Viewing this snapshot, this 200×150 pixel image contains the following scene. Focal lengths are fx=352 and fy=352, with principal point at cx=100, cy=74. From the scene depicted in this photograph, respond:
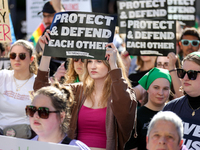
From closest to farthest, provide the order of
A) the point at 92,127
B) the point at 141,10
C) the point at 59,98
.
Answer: the point at 59,98 < the point at 92,127 < the point at 141,10

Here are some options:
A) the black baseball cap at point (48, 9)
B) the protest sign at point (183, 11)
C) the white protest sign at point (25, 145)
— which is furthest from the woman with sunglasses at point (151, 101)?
the black baseball cap at point (48, 9)

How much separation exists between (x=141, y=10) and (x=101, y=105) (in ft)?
9.03

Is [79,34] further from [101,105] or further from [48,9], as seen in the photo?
[48,9]

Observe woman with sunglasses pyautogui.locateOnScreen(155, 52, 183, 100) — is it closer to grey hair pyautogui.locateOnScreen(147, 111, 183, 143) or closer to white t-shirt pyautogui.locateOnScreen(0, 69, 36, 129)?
grey hair pyautogui.locateOnScreen(147, 111, 183, 143)

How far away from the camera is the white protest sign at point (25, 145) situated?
283 centimetres

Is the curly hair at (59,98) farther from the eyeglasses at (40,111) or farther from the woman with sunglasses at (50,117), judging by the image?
the eyeglasses at (40,111)

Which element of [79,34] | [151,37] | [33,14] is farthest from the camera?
[33,14]

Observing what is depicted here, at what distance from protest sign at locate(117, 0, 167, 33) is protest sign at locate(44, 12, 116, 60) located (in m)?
2.12

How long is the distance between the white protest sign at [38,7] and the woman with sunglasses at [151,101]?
3.31 meters

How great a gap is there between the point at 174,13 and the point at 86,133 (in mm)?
3420

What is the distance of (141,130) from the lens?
13.0 feet

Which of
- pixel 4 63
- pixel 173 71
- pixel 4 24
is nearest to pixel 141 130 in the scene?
pixel 173 71

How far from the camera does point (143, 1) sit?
243 inches

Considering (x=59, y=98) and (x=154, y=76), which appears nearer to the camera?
Result: (x=59, y=98)
